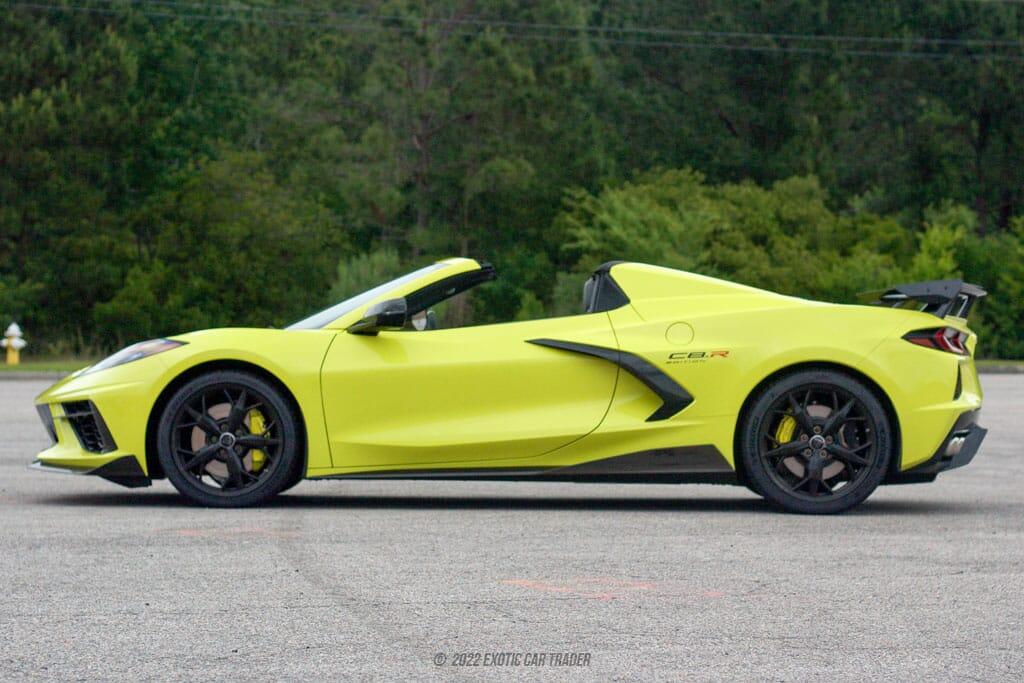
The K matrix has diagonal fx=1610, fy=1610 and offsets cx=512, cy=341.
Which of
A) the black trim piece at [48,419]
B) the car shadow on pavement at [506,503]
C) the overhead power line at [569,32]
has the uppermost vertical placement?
the overhead power line at [569,32]

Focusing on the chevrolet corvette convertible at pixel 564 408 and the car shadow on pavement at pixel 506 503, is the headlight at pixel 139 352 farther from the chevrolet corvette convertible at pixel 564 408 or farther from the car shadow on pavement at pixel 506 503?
the car shadow on pavement at pixel 506 503

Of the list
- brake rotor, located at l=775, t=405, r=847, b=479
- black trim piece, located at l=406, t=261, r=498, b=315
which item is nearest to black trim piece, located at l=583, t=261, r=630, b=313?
black trim piece, located at l=406, t=261, r=498, b=315

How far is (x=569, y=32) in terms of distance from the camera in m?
55.8

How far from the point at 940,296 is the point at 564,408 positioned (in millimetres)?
2150

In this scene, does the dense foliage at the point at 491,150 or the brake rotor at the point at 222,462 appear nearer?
the brake rotor at the point at 222,462

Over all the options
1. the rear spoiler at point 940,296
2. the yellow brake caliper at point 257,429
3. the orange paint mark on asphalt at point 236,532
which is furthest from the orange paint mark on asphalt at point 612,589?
the rear spoiler at point 940,296

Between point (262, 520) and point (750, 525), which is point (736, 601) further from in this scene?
point (262, 520)

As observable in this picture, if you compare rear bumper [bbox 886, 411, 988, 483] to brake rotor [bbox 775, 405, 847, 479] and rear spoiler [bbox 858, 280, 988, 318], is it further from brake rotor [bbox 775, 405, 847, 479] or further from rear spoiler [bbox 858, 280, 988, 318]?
rear spoiler [bbox 858, 280, 988, 318]

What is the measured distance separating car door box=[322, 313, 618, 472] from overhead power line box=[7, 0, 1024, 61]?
43.9 m

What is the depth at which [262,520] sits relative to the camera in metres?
8.12

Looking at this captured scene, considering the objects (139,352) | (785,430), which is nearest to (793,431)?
(785,430)

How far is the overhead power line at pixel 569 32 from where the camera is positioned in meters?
54.3

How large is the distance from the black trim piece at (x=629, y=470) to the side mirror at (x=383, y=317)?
78 centimetres

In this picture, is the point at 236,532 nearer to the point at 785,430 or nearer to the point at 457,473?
the point at 457,473
